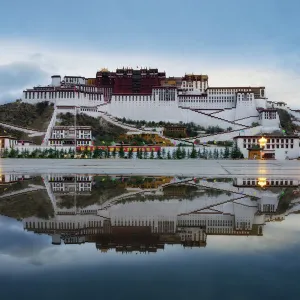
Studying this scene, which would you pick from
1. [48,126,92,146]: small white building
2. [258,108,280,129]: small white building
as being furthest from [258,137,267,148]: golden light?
[48,126,92,146]: small white building

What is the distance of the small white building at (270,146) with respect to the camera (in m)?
50.1

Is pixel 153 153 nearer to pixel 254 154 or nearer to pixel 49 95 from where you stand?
pixel 254 154

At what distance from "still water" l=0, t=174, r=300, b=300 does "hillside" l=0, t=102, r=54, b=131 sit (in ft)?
179

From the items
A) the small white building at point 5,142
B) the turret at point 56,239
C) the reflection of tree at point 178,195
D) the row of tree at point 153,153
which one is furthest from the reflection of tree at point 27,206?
the small white building at point 5,142

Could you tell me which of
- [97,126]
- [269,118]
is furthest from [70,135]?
[269,118]

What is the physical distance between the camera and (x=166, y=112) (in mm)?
66688

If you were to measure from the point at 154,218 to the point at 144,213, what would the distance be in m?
0.45

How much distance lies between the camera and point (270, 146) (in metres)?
51.2

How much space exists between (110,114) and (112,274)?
62.9 metres

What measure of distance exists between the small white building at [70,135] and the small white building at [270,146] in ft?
63.2

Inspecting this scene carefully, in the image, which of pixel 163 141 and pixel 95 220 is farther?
pixel 163 141

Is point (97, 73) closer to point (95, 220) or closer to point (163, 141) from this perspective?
point (163, 141)

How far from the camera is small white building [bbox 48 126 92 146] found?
54.7 metres

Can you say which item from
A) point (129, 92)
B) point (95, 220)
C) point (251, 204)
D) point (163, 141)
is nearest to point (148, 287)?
point (95, 220)
